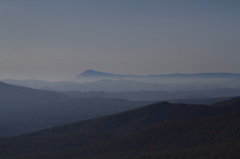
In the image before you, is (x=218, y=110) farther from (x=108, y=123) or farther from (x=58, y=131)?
(x=58, y=131)

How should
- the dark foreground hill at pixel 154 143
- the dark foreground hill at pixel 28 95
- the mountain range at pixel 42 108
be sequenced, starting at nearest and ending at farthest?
1. the dark foreground hill at pixel 154 143
2. the mountain range at pixel 42 108
3. the dark foreground hill at pixel 28 95

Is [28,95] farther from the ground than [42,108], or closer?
farther from the ground

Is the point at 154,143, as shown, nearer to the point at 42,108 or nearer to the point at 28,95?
the point at 42,108

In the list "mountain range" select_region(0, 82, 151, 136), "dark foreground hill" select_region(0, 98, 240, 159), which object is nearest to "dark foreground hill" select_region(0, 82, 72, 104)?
"mountain range" select_region(0, 82, 151, 136)

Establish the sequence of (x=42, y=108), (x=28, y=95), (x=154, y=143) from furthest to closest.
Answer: (x=28, y=95) < (x=42, y=108) < (x=154, y=143)

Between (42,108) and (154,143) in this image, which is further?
(42,108)

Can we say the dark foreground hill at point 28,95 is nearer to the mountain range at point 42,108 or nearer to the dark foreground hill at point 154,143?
the mountain range at point 42,108

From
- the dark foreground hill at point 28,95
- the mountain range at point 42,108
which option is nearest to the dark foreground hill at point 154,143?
the mountain range at point 42,108

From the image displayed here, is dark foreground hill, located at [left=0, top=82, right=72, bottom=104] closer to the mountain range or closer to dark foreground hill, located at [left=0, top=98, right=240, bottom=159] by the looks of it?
the mountain range

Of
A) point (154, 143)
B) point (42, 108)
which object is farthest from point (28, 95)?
point (154, 143)

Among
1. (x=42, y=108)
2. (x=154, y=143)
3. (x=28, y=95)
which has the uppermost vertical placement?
(x=28, y=95)

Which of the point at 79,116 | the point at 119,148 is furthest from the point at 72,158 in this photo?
the point at 79,116

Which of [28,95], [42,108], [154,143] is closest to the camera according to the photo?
[154,143]
